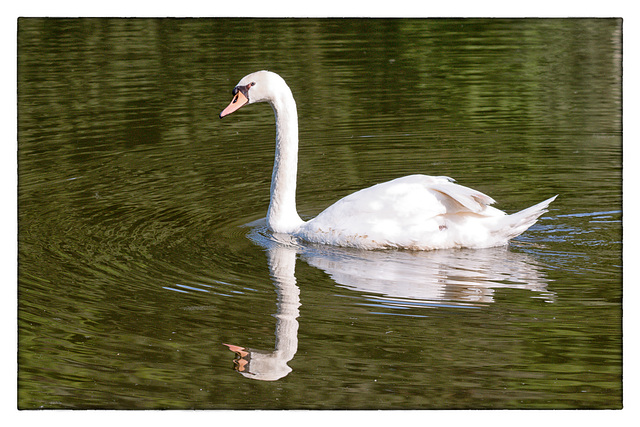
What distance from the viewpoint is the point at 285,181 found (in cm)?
886

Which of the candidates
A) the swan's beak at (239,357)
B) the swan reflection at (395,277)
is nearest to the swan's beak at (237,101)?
the swan reflection at (395,277)

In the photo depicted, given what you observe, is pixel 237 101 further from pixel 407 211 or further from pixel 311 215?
pixel 407 211

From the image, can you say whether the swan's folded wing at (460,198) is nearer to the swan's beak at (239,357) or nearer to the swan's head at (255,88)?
the swan's head at (255,88)

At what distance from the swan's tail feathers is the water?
188 mm

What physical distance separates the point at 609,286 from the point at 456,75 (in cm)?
421

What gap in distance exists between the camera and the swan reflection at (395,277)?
6.90 m

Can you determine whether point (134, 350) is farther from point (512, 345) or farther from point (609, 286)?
point (609, 286)

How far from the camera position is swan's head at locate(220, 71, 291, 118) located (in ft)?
28.3

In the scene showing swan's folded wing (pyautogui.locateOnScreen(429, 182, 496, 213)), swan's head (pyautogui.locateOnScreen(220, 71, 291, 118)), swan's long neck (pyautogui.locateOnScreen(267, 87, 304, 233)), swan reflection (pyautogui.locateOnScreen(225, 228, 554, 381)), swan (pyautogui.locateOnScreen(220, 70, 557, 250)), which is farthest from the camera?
swan's long neck (pyautogui.locateOnScreen(267, 87, 304, 233))

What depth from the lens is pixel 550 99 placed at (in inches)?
447

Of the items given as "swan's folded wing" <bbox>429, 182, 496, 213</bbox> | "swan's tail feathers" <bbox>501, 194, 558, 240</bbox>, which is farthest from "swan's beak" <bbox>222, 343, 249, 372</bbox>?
"swan's tail feathers" <bbox>501, 194, 558, 240</bbox>

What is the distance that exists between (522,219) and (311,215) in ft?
6.73

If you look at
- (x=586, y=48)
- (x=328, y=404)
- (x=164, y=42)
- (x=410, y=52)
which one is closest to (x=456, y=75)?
(x=410, y=52)

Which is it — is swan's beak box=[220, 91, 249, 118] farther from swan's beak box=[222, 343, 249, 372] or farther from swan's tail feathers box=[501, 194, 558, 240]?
swan's beak box=[222, 343, 249, 372]
